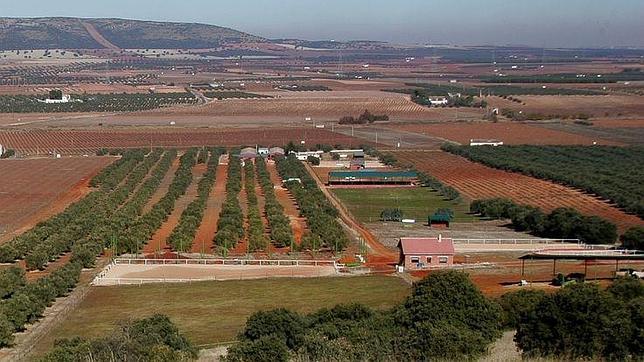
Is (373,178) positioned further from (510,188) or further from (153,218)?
(153,218)

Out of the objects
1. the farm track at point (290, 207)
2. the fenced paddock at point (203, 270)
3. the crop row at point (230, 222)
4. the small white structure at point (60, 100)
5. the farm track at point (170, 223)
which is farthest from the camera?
the small white structure at point (60, 100)

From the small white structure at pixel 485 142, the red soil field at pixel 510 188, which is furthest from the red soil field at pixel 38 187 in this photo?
the small white structure at pixel 485 142

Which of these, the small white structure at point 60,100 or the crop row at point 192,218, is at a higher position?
the crop row at point 192,218

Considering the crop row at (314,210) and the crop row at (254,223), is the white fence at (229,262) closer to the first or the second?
the crop row at (254,223)

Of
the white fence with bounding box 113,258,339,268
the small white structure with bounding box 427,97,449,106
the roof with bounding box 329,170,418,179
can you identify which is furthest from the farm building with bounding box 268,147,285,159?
the small white structure with bounding box 427,97,449,106

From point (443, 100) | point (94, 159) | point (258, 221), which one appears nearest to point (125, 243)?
point (258, 221)

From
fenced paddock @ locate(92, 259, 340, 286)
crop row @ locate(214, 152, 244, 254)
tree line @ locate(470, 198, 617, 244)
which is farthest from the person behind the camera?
tree line @ locate(470, 198, 617, 244)

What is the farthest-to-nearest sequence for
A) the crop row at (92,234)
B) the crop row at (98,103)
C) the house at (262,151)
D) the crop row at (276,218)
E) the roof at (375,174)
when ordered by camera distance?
the crop row at (98,103) < the house at (262,151) < the roof at (375,174) < the crop row at (276,218) < the crop row at (92,234)

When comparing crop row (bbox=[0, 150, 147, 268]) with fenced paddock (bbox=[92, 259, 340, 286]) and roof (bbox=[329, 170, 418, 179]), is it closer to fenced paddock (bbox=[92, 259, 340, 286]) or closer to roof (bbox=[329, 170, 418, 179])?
fenced paddock (bbox=[92, 259, 340, 286])
